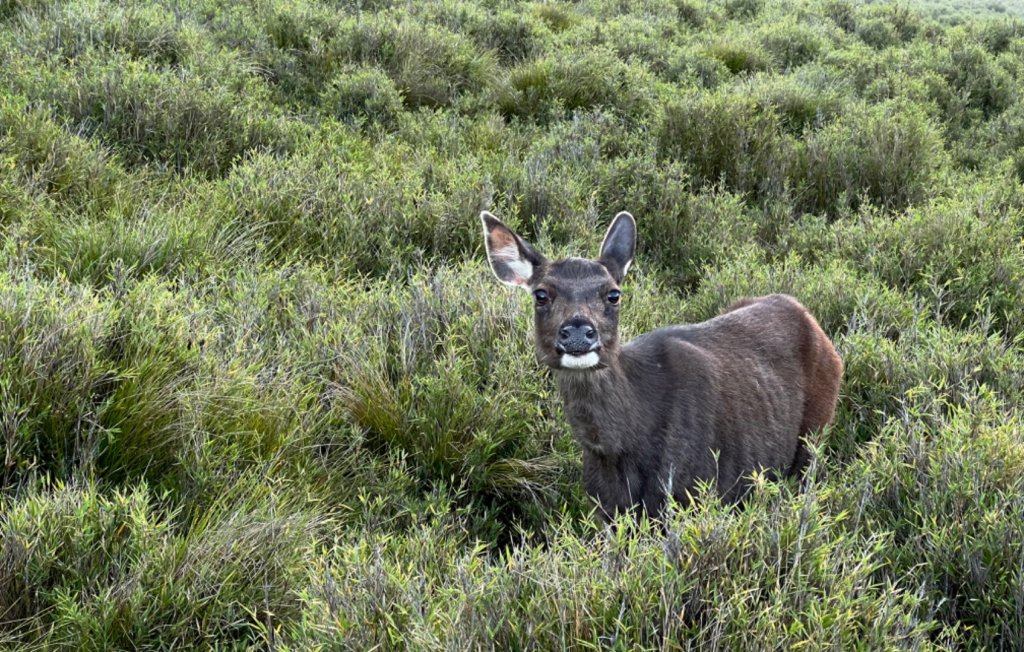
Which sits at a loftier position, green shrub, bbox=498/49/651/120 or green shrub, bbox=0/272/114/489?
green shrub, bbox=0/272/114/489

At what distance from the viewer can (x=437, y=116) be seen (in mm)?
7973

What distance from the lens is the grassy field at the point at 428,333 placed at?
247cm

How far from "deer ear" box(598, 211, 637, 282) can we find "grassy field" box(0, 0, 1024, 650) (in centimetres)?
72

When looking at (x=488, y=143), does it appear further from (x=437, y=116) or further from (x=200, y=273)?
(x=200, y=273)

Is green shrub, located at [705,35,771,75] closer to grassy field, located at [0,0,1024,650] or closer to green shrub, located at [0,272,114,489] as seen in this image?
grassy field, located at [0,0,1024,650]

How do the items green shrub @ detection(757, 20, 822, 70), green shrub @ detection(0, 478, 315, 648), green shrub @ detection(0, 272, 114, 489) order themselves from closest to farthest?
green shrub @ detection(0, 478, 315, 648) < green shrub @ detection(0, 272, 114, 489) < green shrub @ detection(757, 20, 822, 70)

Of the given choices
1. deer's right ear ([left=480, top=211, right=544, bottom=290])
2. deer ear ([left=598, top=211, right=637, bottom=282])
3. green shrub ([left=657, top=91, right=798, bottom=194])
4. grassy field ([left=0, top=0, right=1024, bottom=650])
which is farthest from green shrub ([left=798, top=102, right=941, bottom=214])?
deer's right ear ([left=480, top=211, right=544, bottom=290])

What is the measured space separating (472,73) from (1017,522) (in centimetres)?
768

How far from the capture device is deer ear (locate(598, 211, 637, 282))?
13.9 feet

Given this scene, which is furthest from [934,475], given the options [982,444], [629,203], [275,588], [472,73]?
[472,73]

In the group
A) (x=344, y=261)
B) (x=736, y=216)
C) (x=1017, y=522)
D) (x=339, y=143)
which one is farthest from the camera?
(x=339, y=143)

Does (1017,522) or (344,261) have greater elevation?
(1017,522)

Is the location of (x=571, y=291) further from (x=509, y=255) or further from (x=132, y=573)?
(x=132, y=573)

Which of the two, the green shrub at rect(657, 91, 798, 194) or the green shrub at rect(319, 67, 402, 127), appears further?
the green shrub at rect(319, 67, 402, 127)
